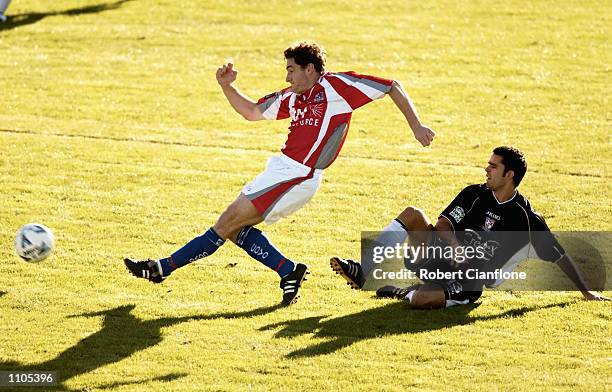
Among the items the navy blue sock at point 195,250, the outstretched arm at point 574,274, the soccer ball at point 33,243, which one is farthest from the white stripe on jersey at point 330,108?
the soccer ball at point 33,243

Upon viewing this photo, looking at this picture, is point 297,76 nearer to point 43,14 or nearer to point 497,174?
point 497,174

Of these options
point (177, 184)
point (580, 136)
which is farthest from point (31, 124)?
point (580, 136)

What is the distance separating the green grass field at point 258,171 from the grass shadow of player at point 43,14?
0.29ft

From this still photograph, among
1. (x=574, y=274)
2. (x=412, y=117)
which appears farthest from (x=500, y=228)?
(x=412, y=117)

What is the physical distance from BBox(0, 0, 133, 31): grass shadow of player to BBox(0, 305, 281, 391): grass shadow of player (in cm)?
1586

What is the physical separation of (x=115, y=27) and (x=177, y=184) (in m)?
10.9

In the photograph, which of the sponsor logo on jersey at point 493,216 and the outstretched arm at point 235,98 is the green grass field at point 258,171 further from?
the outstretched arm at point 235,98

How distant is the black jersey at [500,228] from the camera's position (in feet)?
31.8

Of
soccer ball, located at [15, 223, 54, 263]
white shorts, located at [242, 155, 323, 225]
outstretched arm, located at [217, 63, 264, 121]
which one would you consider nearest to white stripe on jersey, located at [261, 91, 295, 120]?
outstretched arm, located at [217, 63, 264, 121]

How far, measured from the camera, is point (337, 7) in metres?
25.2

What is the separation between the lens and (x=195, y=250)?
9.89m

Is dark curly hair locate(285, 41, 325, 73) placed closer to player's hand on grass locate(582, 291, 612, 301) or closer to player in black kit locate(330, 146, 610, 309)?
player in black kit locate(330, 146, 610, 309)

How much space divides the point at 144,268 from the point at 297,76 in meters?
2.36

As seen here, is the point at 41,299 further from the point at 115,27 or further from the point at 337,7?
the point at 337,7
